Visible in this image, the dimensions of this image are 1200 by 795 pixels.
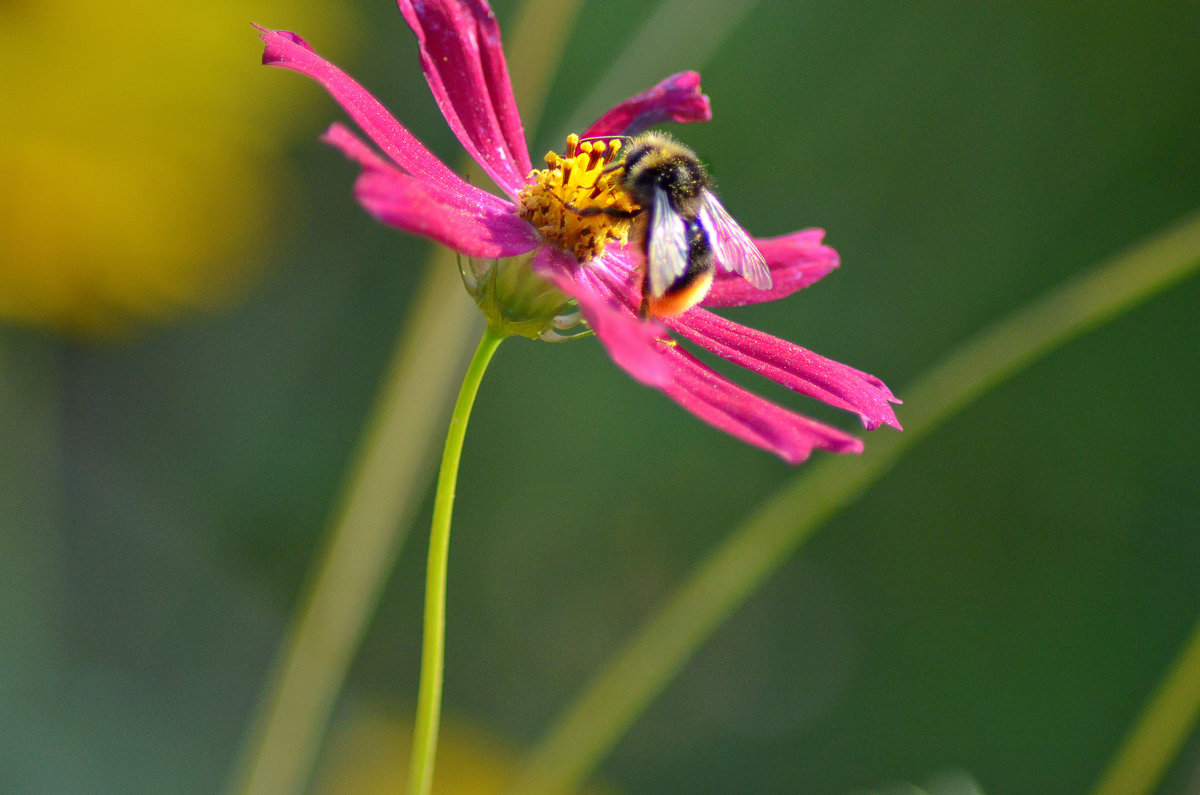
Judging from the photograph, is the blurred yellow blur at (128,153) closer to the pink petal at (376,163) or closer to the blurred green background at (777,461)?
the blurred green background at (777,461)

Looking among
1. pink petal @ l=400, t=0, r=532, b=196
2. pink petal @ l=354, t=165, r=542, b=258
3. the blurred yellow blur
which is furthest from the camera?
the blurred yellow blur

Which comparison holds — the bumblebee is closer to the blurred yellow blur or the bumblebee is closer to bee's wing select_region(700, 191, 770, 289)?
bee's wing select_region(700, 191, 770, 289)

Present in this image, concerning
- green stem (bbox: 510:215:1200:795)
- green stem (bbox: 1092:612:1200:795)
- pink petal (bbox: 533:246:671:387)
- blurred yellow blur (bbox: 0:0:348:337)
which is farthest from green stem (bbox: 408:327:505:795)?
blurred yellow blur (bbox: 0:0:348:337)

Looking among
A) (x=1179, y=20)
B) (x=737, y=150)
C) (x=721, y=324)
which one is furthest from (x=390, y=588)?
(x=1179, y=20)

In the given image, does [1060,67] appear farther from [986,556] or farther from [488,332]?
[488,332]

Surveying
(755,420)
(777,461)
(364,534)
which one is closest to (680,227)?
(755,420)

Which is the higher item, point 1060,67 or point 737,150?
point 1060,67

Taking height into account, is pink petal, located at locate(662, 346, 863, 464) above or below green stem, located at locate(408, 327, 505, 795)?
above

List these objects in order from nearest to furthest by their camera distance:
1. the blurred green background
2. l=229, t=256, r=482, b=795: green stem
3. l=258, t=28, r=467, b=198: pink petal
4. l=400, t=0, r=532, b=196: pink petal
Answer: l=258, t=28, r=467, b=198: pink petal, l=400, t=0, r=532, b=196: pink petal, l=229, t=256, r=482, b=795: green stem, the blurred green background
